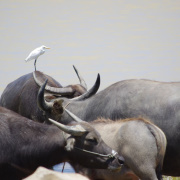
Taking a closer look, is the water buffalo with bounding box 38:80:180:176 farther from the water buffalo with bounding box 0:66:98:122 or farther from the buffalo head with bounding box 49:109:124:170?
the buffalo head with bounding box 49:109:124:170

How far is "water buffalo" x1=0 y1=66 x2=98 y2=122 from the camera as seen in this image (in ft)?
40.0

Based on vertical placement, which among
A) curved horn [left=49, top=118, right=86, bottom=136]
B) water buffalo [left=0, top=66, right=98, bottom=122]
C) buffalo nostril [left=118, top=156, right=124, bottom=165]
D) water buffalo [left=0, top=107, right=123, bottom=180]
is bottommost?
water buffalo [left=0, top=66, right=98, bottom=122]

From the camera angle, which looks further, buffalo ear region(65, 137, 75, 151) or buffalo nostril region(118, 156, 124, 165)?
buffalo nostril region(118, 156, 124, 165)

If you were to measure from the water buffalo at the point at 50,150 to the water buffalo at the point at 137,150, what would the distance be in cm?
40

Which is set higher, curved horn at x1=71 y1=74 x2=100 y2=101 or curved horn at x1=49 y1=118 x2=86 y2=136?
curved horn at x1=49 y1=118 x2=86 y2=136

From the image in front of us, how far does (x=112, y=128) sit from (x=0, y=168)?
2195mm

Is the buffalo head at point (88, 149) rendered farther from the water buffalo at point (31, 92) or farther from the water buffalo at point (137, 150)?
the water buffalo at point (31, 92)

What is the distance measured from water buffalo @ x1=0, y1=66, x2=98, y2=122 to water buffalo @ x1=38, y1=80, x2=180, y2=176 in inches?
42.1

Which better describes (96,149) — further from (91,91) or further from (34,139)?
(91,91)

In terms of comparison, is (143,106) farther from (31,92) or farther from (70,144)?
(31,92)

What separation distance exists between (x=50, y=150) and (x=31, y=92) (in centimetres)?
524

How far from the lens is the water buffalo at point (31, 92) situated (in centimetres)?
1220

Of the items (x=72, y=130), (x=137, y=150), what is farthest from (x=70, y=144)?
(x=137, y=150)

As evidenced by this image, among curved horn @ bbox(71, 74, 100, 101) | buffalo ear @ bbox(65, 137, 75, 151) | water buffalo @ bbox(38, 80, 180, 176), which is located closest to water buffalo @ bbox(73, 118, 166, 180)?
buffalo ear @ bbox(65, 137, 75, 151)
